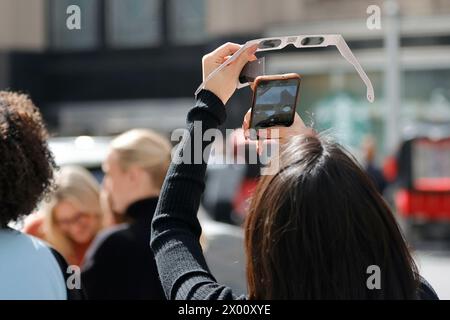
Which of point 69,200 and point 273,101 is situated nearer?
point 273,101

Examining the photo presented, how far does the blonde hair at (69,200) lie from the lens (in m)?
4.38

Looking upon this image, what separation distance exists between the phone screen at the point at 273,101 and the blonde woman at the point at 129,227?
153cm

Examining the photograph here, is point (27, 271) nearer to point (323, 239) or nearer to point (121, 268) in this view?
point (323, 239)

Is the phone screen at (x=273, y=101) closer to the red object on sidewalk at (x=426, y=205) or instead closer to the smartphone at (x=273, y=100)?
the smartphone at (x=273, y=100)

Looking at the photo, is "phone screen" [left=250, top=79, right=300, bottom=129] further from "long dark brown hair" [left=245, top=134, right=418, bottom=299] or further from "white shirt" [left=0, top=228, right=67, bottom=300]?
A: "white shirt" [left=0, top=228, right=67, bottom=300]

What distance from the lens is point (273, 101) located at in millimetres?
1966

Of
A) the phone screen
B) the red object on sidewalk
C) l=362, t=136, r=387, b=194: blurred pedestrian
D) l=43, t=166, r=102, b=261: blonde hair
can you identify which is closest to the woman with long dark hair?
the phone screen

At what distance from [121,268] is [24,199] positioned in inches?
43.7

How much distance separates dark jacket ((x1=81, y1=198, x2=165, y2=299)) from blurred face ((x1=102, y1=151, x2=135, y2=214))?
0.22 metres

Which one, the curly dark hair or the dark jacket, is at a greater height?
the curly dark hair

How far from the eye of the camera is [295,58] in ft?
64.2

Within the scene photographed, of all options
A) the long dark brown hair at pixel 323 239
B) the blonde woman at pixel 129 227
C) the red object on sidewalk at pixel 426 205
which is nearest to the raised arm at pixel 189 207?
the long dark brown hair at pixel 323 239

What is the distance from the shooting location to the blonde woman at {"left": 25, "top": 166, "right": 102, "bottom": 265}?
4.39 metres

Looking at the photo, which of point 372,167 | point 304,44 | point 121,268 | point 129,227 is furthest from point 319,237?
point 372,167
